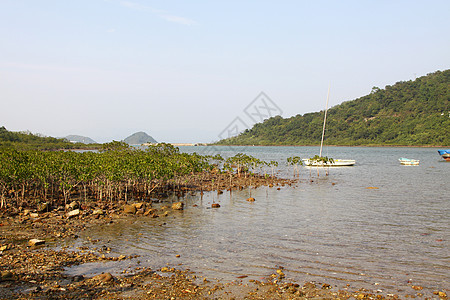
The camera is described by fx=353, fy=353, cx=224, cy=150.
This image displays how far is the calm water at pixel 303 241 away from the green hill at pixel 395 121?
13876cm

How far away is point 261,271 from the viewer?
1287cm

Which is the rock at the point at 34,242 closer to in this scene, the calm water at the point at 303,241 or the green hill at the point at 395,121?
the calm water at the point at 303,241

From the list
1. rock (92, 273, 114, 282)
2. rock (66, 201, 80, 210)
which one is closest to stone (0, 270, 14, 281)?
rock (92, 273, 114, 282)

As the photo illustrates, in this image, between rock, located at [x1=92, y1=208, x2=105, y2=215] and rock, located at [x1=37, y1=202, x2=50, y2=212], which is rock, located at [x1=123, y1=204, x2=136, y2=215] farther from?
rock, located at [x1=37, y1=202, x2=50, y2=212]

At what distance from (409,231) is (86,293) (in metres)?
16.9

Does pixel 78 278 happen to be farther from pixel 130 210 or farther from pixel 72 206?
pixel 72 206

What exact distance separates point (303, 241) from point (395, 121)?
173 metres

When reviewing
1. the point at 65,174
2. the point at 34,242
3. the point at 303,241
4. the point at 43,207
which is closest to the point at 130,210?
the point at 43,207

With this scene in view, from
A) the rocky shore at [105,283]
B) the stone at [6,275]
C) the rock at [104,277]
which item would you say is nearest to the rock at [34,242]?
the rocky shore at [105,283]

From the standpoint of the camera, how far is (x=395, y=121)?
170375mm

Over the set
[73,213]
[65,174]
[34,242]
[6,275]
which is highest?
[65,174]

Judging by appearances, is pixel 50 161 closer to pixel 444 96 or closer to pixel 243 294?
pixel 243 294

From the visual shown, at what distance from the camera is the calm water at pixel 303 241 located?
1270 cm

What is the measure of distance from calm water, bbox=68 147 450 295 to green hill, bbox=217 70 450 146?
138762mm
